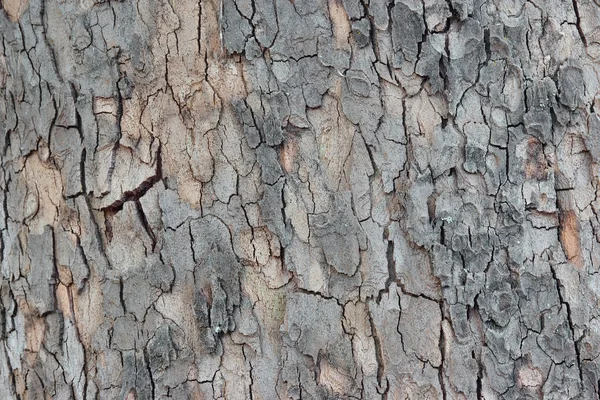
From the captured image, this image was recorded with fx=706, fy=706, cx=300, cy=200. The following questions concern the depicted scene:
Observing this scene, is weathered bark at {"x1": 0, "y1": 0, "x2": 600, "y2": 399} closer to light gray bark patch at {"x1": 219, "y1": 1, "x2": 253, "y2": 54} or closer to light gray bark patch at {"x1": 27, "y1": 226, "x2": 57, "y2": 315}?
light gray bark patch at {"x1": 219, "y1": 1, "x2": 253, "y2": 54}

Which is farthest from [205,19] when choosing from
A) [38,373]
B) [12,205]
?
[38,373]

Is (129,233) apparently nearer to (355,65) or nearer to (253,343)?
(253,343)

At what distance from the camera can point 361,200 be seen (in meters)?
→ 1.45

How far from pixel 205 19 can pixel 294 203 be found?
1.42ft

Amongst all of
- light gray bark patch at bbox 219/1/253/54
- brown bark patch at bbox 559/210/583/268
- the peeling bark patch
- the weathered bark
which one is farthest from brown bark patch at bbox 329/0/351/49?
the peeling bark patch

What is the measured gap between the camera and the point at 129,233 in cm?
153

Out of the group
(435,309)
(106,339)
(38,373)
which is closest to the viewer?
(435,309)

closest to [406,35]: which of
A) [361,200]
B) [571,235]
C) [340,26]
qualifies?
[340,26]

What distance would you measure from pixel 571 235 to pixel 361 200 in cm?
44

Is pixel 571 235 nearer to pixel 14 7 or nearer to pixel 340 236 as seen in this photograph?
pixel 340 236

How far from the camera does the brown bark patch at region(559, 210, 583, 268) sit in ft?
4.76

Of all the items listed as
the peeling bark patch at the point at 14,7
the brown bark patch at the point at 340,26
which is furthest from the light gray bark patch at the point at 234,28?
the peeling bark patch at the point at 14,7

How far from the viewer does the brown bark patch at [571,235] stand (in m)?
1.45

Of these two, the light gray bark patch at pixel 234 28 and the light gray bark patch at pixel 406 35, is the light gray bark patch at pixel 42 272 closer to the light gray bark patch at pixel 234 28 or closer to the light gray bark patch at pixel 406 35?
the light gray bark patch at pixel 234 28
